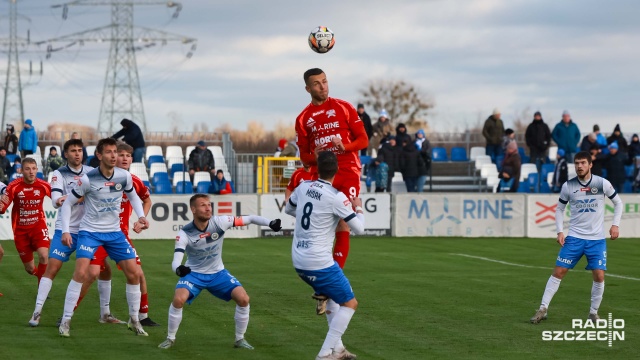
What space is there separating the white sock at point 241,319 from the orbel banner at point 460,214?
1943 centimetres

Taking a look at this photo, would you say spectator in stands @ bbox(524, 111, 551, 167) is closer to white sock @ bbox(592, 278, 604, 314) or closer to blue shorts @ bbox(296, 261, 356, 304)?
white sock @ bbox(592, 278, 604, 314)

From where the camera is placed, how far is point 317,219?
10.2 metres

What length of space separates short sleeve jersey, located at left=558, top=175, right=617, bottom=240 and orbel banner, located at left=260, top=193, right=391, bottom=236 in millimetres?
16263

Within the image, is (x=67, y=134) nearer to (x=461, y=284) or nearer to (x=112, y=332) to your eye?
(x=461, y=284)

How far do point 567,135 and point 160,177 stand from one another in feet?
43.8

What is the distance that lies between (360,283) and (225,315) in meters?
4.81

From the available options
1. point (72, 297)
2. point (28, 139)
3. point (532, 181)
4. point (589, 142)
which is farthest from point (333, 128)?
point (532, 181)

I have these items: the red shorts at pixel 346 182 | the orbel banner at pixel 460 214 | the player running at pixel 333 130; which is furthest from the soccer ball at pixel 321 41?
the orbel banner at pixel 460 214

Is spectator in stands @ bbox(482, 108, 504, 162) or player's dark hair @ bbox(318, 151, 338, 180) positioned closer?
player's dark hair @ bbox(318, 151, 338, 180)

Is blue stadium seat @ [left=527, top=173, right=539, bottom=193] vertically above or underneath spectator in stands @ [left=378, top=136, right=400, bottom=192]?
underneath

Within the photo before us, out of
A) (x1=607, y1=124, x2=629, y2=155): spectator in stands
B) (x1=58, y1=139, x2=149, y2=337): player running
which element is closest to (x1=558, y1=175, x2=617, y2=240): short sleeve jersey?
(x1=58, y1=139, x2=149, y2=337): player running

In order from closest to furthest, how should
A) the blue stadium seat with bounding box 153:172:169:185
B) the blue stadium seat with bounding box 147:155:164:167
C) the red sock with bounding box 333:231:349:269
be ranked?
the red sock with bounding box 333:231:349:269 → the blue stadium seat with bounding box 153:172:169:185 → the blue stadium seat with bounding box 147:155:164:167

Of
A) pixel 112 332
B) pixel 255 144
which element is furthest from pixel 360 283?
pixel 255 144

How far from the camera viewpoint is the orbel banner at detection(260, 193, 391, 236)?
3000cm
